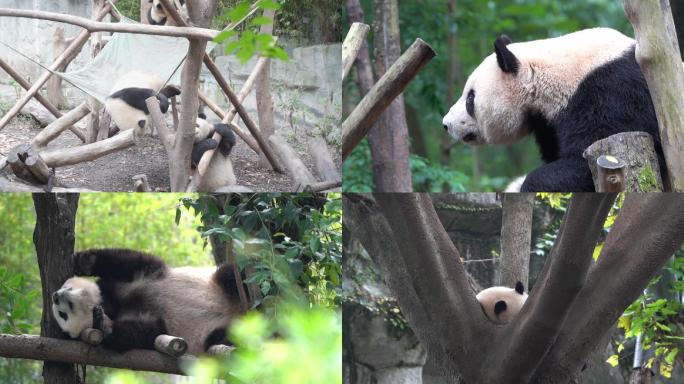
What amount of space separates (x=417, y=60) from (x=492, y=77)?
0.38 m

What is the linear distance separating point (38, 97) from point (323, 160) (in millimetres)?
1513

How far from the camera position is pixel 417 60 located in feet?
12.2

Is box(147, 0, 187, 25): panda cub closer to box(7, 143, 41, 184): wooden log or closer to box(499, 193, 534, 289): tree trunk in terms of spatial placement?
box(7, 143, 41, 184): wooden log

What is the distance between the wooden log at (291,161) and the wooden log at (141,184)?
69cm

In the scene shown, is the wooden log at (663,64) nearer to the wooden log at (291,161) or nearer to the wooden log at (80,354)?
the wooden log at (291,161)

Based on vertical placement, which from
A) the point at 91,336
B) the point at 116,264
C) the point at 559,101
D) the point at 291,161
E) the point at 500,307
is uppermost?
the point at 559,101

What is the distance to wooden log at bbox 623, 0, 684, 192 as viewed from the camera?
3.00m

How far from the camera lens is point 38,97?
164 inches

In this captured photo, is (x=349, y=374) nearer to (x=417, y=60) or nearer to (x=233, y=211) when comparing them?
(x=233, y=211)

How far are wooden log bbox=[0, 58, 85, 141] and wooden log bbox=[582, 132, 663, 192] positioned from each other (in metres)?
2.54

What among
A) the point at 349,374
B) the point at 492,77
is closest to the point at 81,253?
the point at 349,374

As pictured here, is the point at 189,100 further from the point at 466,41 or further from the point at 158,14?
the point at 466,41

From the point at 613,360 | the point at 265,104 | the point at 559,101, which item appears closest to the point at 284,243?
the point at 265,104

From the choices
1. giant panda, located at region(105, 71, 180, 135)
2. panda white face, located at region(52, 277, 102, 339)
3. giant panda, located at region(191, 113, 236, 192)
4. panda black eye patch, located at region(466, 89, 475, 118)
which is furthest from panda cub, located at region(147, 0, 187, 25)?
panda black eye patch, located at region(466, 89, 475, 118)
